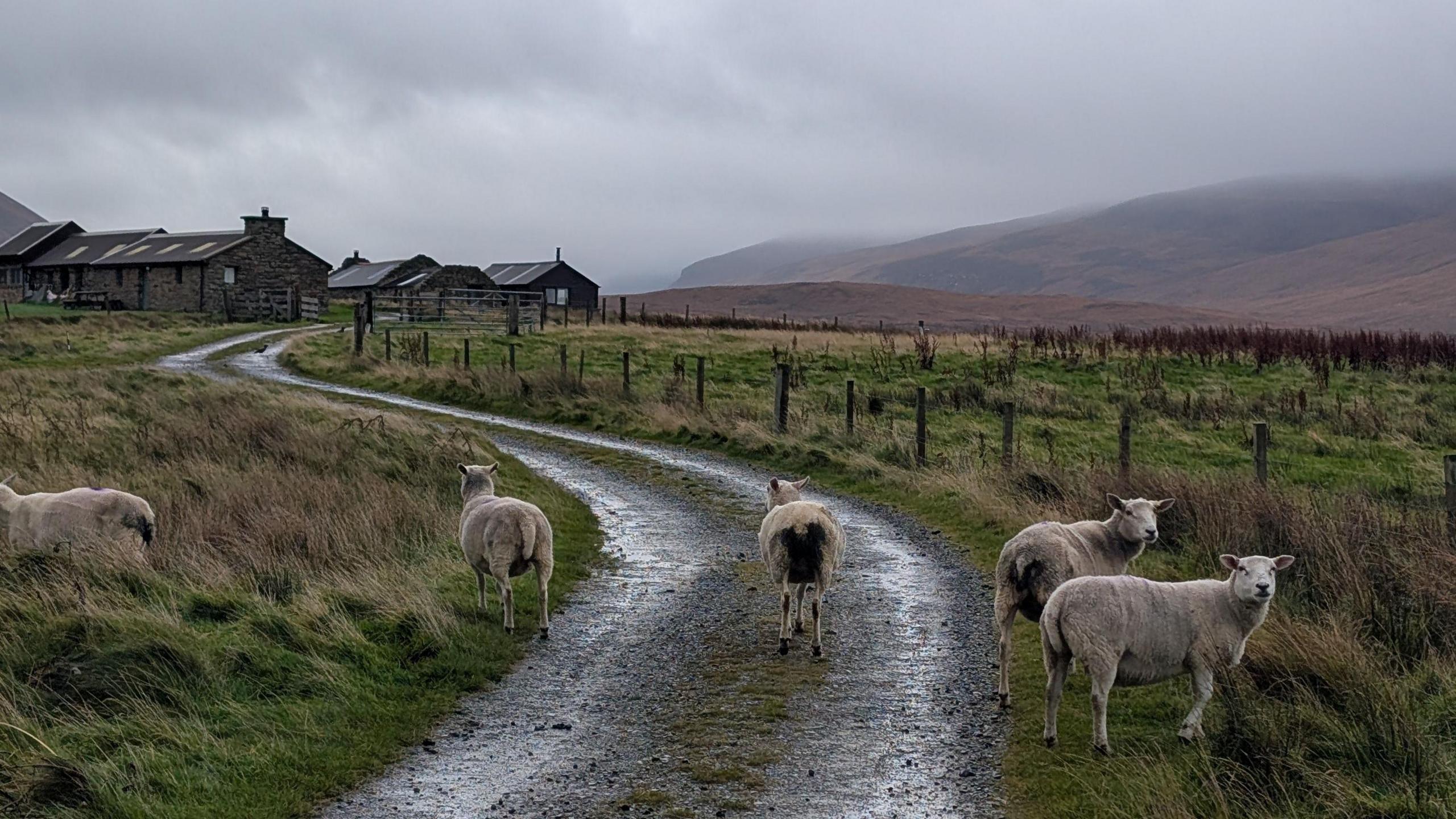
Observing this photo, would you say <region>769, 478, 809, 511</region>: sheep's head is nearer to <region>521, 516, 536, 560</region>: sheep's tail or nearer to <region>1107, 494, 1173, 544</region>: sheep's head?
<region>521, 516, 536, 560</region>: sheep's tail

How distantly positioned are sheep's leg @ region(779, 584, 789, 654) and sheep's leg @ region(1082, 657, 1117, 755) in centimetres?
324

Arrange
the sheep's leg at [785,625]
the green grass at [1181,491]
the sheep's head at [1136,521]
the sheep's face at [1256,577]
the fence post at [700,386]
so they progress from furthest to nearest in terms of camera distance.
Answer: the fence post at [700,386] → the sheep's leg at [785,625] → the sheep's head at [1136,521] → the sheep's face at [1256,577] → the green grass at [1181,491]

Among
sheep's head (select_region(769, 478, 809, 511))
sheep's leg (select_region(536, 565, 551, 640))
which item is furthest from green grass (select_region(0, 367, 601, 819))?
sheep's head (select_region(769, 478, 809, 511))

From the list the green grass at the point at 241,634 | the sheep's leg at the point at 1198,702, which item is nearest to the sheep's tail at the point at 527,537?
the green grass at the point at 241,634

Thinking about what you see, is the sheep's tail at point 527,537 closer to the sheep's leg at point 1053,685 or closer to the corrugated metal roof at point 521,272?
the sheep's leg at point 1053,685

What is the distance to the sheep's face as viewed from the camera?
7652 millimetres

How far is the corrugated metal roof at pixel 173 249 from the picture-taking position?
6475cm

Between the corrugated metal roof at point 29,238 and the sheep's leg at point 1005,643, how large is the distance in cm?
8574

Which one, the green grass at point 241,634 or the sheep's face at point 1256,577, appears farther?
the sheep's face at point 1256,577

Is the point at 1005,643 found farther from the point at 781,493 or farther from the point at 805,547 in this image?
the point at 781,493

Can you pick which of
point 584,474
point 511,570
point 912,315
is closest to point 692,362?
point 584,474

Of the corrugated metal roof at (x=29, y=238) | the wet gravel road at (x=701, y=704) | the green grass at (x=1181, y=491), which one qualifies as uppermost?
the corrugated metal roof at (x=29, y=238)

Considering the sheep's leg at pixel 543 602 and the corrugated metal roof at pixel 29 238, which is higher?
the corrugated metal roof at pixel 29 238

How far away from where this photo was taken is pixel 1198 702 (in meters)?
7.75
